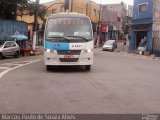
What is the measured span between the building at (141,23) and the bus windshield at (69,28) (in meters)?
27.5

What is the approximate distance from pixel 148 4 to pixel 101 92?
121 feet

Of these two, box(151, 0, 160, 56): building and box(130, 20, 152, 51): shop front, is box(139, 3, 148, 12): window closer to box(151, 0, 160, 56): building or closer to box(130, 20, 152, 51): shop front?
box(130, 20, 152, 51): shop front

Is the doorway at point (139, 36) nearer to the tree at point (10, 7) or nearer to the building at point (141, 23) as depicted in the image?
the building at point (141, 23)

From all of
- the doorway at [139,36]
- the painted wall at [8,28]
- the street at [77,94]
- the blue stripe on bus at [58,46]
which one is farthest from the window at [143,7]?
the street at [77,94]

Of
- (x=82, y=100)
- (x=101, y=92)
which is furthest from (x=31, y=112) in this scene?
(x=101, y=92)

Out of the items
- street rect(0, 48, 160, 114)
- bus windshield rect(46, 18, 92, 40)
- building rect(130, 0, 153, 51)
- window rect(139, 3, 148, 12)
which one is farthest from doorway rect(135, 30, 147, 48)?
street rect(0, 48, 160, 114)

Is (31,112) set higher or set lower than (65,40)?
lower

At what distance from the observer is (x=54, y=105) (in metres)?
9.80

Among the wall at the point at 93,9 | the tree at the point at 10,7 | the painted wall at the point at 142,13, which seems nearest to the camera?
the tree at the point at 10,7

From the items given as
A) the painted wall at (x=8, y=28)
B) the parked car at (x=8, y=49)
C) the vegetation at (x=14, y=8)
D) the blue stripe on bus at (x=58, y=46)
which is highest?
the vegetation at (x=14, y=8)

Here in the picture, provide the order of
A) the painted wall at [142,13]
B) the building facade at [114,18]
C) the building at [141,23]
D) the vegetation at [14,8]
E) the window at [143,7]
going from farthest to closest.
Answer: the building facade at [114,18] → the window at [143,7] → the painted wall at [142,13] → the building at [141,23] → the vegetation at [14,8]

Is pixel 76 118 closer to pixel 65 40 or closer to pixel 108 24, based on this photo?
pixel 65 40

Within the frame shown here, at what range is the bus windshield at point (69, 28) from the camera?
18484 mm

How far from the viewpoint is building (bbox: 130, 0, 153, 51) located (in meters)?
46.5
